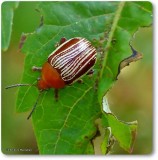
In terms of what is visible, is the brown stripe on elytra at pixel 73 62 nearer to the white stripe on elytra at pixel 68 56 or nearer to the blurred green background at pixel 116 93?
the white stripe on elytra at pixel 68 56

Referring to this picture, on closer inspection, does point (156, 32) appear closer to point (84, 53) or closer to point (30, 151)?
point (84, 53)

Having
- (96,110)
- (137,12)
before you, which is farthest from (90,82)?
(137,12)

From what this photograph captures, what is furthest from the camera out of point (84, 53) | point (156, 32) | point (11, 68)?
point (11, 68)

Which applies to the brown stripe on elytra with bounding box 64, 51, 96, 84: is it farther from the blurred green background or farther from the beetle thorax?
the blurred green background

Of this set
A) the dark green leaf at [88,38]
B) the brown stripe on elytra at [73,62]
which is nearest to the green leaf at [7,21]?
the dark green leaf at [88,38]

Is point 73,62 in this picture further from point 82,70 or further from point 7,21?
point 7,21

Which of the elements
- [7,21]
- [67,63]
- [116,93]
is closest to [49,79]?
[67,63]

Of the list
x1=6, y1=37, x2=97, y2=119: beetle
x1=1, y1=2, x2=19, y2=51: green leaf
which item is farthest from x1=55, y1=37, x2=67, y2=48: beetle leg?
x1=1, y1=2, x2=19, y2=51: green leaf
